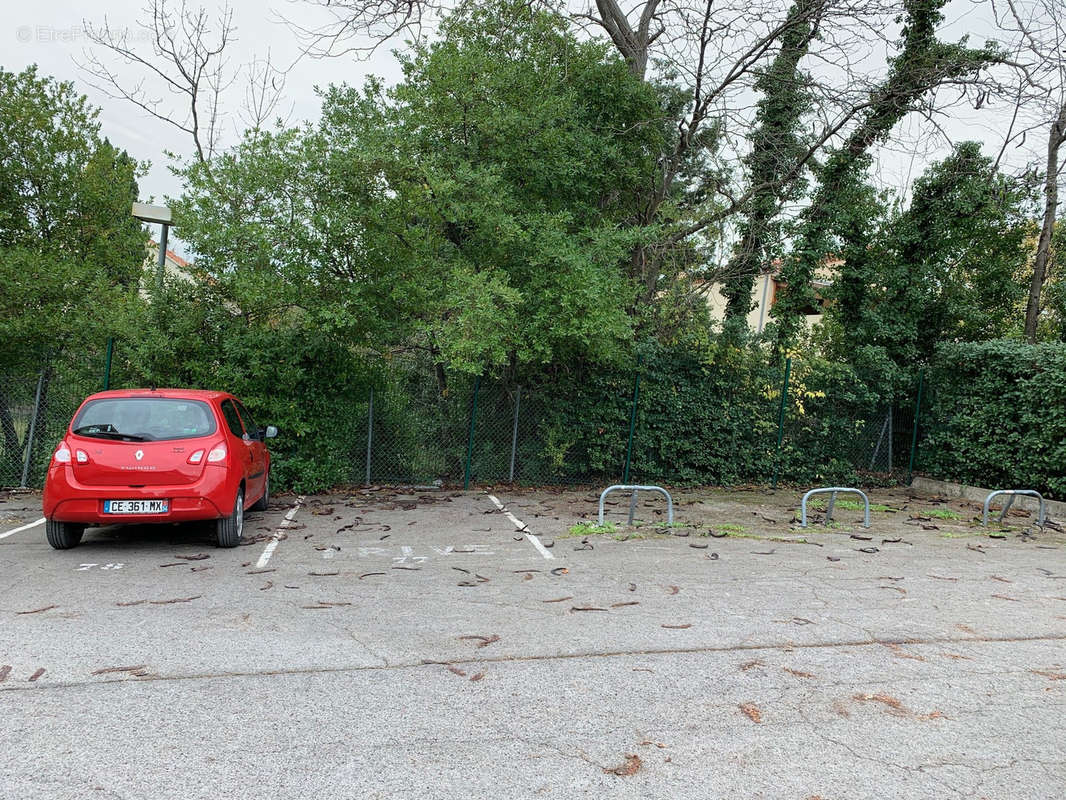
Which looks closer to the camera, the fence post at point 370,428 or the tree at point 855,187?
the fence post at point 370,428

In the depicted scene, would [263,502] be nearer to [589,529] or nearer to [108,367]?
[108,367]

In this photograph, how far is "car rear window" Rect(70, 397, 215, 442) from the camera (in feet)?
26.0

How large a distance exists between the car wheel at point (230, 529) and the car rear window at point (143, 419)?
878 millimetres

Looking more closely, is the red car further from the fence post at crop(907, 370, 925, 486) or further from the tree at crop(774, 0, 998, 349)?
the fence post at crop(907, 370, 925, 486)

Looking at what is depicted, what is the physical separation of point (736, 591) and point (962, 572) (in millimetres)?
2819

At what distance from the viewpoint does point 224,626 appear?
5574 mm

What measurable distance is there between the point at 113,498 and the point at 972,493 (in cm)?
1419

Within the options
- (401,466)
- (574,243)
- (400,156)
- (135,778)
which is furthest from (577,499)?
(135,778)

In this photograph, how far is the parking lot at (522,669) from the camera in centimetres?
346

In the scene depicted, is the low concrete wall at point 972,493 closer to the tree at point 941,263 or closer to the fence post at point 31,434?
the tree at point 941,263

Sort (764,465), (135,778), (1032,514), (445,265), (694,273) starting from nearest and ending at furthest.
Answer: (135,778) → (445,265) → (1032,514) → (764,465) → (694,273)

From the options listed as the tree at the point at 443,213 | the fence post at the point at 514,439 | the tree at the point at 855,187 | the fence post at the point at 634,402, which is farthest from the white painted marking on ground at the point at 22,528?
the tree at the point at 855,187

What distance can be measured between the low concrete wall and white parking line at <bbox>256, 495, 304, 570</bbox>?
11941 mm

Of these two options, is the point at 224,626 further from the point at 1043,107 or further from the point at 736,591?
the point at 1043,107
